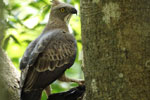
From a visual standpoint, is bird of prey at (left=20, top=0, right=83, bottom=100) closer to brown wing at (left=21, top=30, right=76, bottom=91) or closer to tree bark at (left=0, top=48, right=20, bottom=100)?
brown wing at (left=21, top=30, right=76, bottom=91)

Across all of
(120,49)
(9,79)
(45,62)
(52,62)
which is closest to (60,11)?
(52,62)

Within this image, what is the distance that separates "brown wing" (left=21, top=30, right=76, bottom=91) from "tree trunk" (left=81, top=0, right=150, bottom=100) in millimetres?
1464

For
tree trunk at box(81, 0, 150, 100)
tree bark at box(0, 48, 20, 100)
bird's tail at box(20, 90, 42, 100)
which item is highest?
tree trunk at box(81, 0, 150, 100)

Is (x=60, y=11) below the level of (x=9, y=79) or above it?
above

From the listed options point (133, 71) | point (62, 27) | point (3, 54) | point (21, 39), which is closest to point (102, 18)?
point (133, 71)

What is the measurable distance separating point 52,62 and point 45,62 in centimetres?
16

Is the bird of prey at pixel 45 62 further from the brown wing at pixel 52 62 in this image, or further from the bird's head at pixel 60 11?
the bird's head at pixel 60 11

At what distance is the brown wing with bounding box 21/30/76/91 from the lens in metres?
4.91

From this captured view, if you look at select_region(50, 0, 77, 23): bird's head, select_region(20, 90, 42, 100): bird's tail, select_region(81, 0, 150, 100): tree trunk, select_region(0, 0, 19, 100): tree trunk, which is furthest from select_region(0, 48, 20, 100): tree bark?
select_region(50, 0, 77, 23): bird's head

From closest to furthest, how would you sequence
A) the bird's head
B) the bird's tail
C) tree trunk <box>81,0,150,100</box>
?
tree trunk <box>81,0,150,100</box>, the bird's tail, the bird's head

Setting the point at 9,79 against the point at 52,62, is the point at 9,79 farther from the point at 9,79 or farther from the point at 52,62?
the point at 52,62

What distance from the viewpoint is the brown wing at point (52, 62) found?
4.91 meters

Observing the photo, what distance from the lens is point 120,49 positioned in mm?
3529

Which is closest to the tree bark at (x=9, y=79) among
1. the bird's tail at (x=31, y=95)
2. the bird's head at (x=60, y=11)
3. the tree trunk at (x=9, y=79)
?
the tree trunk at (x=9, y=79)
